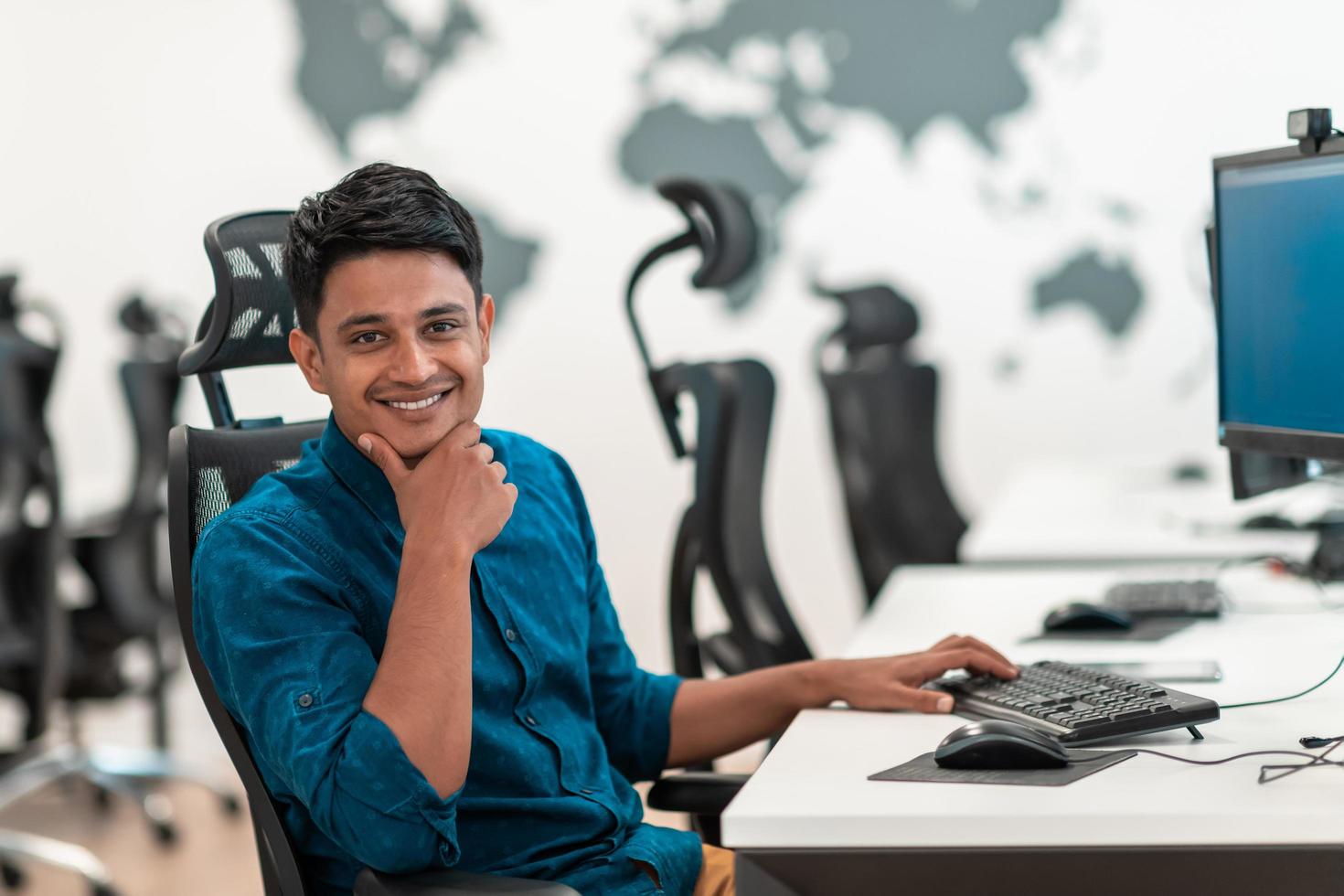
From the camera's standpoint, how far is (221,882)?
3320 millimetres

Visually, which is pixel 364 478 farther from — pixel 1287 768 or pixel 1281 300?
pixel 1281 300

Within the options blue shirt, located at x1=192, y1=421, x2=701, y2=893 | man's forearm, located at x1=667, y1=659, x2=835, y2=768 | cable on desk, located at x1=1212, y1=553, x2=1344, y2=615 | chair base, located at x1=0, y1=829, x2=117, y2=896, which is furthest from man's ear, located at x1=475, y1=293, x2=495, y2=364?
chair base, located at x1=0, y1=829, x2=117, y2=896

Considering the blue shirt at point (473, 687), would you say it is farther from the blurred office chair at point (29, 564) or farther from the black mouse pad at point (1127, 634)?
the blurred office chair at point (29, 564)

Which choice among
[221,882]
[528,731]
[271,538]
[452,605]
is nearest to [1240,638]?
[528,731]

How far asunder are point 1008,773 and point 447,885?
494 millimetres

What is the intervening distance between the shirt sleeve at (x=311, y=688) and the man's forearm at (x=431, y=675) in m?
0.02

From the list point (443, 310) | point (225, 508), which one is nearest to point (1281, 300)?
point (443, 310)

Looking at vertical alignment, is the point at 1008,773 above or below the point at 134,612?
above

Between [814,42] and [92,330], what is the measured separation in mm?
2605

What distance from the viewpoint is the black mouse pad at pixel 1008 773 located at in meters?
1.28

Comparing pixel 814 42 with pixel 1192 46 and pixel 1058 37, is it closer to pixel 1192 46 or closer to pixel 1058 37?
pixel 1058 37

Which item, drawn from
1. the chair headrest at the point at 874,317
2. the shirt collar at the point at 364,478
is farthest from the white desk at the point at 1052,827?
the chair headrest at the point at 874,317

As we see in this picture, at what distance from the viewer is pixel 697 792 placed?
5.41 ft

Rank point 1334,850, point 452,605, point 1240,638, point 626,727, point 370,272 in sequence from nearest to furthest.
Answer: point 1334,850, point 452,605, point 370,272, point 626,727, point 1240,638
